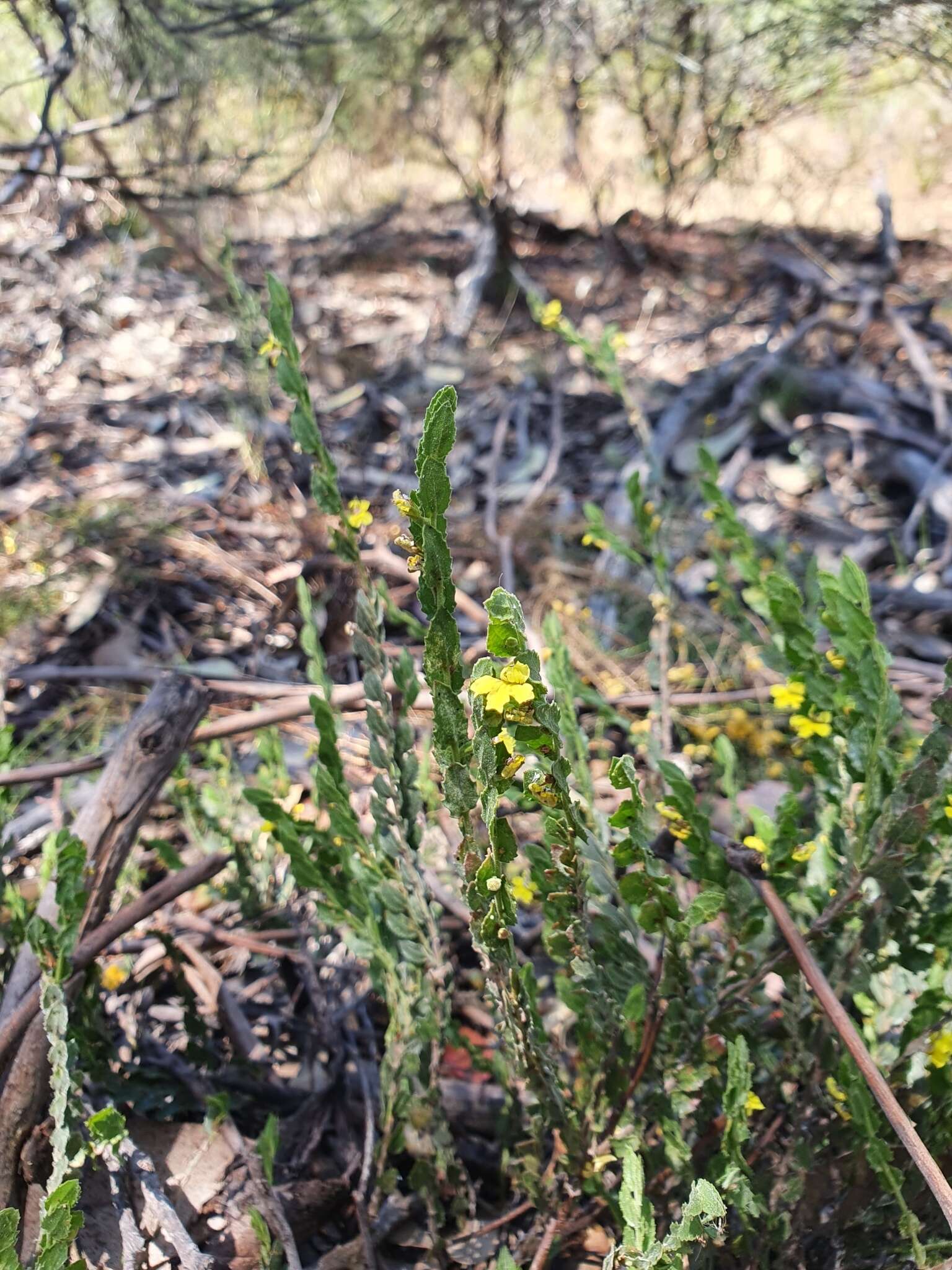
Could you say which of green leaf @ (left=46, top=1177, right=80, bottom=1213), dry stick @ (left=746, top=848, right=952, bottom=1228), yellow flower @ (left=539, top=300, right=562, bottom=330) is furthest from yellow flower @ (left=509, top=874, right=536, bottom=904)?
yellow flower @ (left=539, top=300, right=562, bottom=330)

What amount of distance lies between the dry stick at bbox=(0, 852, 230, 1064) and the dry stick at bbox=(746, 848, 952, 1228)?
87 centimetres

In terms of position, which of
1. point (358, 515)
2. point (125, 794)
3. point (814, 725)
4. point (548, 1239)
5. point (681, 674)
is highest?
point (681, 674)

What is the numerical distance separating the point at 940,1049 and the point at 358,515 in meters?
1.12

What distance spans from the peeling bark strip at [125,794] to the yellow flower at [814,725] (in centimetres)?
104

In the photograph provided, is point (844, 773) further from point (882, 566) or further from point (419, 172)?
point (419, 172)

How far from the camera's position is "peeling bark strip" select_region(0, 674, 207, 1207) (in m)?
1.52

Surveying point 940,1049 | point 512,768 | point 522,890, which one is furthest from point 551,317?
point 940,1049

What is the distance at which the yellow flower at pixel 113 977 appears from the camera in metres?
1.85

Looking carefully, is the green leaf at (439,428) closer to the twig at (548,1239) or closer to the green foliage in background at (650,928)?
the green foliage in background at (650,928)

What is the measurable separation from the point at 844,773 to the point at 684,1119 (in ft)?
1.92

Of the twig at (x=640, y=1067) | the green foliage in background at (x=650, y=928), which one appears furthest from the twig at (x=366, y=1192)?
the twig at (x=640, y=1067)

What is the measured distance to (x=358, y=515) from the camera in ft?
4.74

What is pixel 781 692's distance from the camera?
1.45 meters

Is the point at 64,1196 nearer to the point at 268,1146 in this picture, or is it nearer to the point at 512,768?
the point at 268,1146
